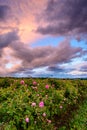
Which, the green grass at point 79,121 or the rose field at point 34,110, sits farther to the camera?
the green grass at point 79,121

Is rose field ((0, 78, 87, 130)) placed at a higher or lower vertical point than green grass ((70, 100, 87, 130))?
higher

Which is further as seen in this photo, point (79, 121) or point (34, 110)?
point (79, 121)

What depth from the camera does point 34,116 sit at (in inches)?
329

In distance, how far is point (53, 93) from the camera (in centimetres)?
1108

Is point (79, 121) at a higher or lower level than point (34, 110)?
lower

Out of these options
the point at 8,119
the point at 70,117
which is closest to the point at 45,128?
the point at 8,119

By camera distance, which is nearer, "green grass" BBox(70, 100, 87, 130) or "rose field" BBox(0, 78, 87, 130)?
"rose field" BBox(0, 78, 87, 130)

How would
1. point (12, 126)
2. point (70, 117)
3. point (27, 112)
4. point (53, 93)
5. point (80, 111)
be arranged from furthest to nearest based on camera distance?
point (80, 111), point (70, 117), point (53, 93), point (27, 112), point (12, 126)

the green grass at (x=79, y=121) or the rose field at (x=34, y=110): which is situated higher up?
the rose field at (x=34, y=110)

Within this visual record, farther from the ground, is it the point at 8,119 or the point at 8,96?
the point at 8,96

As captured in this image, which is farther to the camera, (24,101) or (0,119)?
(24,101)

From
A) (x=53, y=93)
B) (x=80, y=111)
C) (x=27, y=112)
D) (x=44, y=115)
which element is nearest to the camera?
(x=27, y=112)

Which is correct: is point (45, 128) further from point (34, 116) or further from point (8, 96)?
point (8, 96)

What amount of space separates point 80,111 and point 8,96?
6159mm
